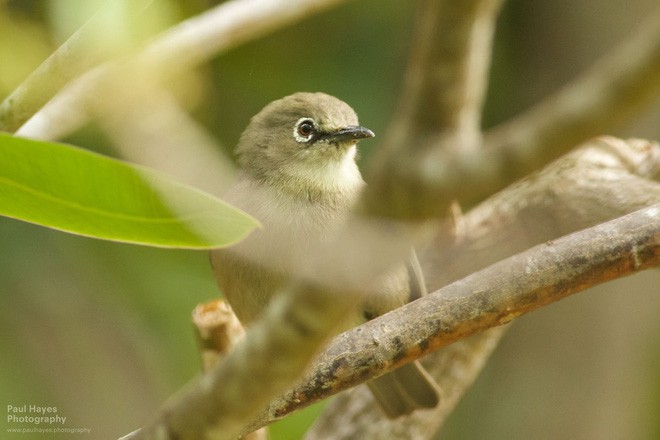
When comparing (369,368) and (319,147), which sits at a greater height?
(319,147)

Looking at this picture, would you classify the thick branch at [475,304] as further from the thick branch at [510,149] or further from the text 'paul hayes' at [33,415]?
the text 'paul hayes' at [33,415]

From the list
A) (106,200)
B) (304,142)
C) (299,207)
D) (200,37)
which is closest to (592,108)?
(106,200)

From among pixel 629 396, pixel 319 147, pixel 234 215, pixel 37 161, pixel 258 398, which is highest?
pixel 319 147

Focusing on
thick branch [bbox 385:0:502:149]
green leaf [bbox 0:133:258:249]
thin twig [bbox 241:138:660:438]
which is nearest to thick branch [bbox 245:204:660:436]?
green leaf [bbox 0:133:258:249]

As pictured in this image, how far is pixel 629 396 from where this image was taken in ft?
22.6

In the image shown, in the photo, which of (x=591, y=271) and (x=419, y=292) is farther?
(x=419, y=292)

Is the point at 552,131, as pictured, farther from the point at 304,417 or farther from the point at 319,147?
the point at 304,417

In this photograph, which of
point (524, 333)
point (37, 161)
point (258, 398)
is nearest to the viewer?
point (258, 398)

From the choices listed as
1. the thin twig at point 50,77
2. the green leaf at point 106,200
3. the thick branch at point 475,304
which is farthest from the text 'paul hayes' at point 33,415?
the green leaf at point 106,200

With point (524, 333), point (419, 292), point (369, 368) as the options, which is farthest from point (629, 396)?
point (369, 368)

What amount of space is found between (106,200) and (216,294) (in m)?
4.44

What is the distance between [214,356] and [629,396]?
3.98 metres

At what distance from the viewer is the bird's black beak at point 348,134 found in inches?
172

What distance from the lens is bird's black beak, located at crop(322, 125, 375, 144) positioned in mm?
4375
